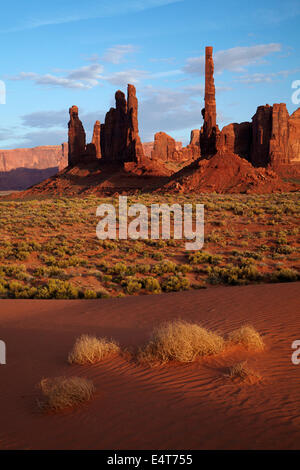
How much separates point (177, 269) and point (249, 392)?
11.2 meters

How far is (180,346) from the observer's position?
Result: 19.2 ft

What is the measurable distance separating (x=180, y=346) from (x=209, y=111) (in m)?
48.5

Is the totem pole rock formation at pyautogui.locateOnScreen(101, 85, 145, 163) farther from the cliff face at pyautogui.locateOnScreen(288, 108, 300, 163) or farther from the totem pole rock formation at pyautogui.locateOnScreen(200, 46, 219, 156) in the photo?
the cliff face at pyautogui.locateOnScreen(288, 108, 300, 163)

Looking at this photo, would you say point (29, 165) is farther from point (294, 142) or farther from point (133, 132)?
point (294, 142)

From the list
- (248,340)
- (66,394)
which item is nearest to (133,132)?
(248,340)

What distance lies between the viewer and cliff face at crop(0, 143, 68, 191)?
155 m

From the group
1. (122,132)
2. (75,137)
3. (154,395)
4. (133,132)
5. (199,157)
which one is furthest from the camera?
(75,137)

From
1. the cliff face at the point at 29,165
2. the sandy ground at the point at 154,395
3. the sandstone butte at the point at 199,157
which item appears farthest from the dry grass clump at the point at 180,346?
the cliff face at the point at 29,165

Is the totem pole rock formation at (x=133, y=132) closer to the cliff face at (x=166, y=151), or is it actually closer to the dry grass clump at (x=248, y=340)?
the cliff face at (x=166, y=151)

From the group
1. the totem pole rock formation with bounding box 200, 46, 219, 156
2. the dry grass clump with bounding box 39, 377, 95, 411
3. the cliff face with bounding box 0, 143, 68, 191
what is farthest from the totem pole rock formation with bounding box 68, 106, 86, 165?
the cliff face with bounding box 0, 143, 68, 191

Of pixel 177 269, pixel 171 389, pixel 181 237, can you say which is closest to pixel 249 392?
pixel 171 389

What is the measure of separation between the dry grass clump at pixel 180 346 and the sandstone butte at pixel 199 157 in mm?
38008

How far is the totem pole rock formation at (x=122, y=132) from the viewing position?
62.4 metres
